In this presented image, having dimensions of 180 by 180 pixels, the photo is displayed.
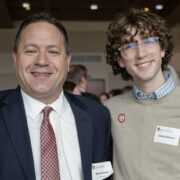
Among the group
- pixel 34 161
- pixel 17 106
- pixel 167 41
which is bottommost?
pixel 34 161

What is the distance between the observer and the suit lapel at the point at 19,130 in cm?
141

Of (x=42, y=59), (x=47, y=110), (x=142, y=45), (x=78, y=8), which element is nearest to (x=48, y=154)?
(x=47, y=110)

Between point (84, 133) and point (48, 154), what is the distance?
0.30 metres

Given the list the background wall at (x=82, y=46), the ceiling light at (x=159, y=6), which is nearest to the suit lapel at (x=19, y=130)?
the ceiling light at (x=159, y=6)

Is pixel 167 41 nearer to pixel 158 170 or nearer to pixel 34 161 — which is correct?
pixel 158 170

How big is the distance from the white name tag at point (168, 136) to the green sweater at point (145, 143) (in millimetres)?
19

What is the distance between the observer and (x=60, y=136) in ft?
5.41

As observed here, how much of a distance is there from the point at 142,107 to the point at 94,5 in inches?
306

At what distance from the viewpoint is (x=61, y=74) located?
65.9 inches

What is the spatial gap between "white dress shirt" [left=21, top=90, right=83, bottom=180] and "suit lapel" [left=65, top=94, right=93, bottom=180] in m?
0.03

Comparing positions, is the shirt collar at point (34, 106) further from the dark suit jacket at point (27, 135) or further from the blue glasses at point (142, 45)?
the blue glasses at point (142, 45)

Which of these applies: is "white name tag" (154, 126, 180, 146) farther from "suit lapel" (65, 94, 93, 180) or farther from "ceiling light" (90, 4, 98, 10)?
"ceiling light" (90, 4, 98, 10)

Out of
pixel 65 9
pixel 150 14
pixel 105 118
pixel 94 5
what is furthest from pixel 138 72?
pixel 65 9

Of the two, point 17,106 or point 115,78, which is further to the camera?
point 115,78
